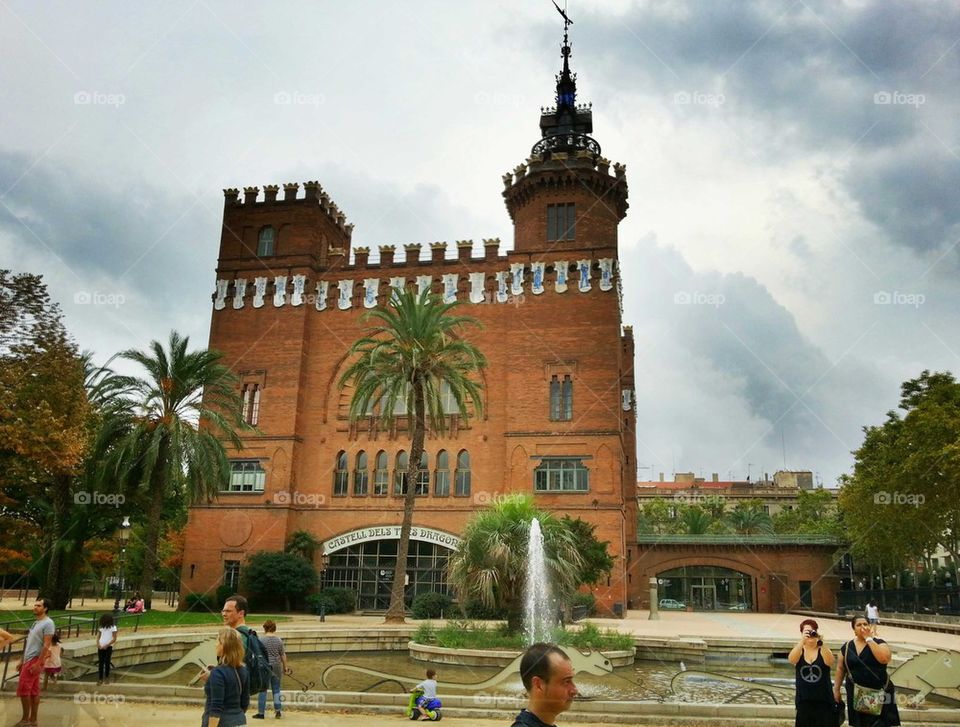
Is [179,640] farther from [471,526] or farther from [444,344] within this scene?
[444,344]

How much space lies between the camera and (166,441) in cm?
2848

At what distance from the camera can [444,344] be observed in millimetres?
31406

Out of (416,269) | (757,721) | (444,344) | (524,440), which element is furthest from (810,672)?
(416,269)

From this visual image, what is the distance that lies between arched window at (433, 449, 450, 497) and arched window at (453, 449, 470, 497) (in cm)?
47

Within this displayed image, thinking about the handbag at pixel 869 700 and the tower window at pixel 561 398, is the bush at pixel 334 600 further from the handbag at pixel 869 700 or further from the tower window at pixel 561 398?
the handbag at pixel 869 700

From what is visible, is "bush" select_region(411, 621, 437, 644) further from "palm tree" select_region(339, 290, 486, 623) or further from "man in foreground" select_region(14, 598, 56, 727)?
"man in foreground" select_region(14, 598, 56, 727)

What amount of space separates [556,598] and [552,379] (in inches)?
664

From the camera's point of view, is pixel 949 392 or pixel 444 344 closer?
pixel 444 344

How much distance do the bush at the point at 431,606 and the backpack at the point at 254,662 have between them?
26879 millimetres

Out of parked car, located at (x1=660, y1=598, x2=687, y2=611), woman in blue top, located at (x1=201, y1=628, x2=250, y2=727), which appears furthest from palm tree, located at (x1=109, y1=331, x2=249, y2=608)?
parked car, located at (x1=660, y1=598, x2=687, y2=611)

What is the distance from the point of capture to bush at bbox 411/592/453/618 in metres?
32.6

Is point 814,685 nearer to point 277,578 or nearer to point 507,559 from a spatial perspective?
point 507,559

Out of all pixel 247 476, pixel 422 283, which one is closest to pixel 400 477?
pixel 247 476

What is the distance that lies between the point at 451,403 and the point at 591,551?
436 inches
